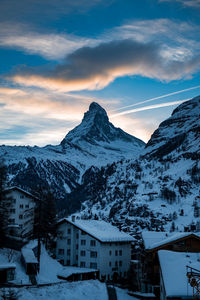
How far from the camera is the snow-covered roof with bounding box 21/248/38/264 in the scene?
5334cm

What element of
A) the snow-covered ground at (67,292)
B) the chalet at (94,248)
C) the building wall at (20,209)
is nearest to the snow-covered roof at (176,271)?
the snow-covered ground at (67,292)

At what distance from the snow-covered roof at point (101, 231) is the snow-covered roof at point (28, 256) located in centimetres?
1515

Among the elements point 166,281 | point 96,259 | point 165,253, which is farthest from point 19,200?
point 166,281

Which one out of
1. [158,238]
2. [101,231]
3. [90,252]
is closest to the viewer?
[158,238]

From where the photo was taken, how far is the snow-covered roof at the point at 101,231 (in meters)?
73.2

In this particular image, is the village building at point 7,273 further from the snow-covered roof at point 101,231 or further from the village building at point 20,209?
the village building at point 20,209

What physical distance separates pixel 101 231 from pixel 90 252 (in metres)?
6.30

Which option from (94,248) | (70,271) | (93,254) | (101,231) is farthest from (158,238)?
(70,271)

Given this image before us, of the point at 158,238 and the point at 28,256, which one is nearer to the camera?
the point at 28,256

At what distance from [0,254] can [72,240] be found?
23.9m

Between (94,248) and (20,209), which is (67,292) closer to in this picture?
(94,248)

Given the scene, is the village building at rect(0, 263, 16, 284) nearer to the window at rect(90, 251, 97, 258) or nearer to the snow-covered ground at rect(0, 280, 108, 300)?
the snow-covered ground at rect(0, 280, 108, 300)

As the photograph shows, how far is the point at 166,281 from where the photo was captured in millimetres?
36625

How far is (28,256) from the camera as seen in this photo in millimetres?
56469
